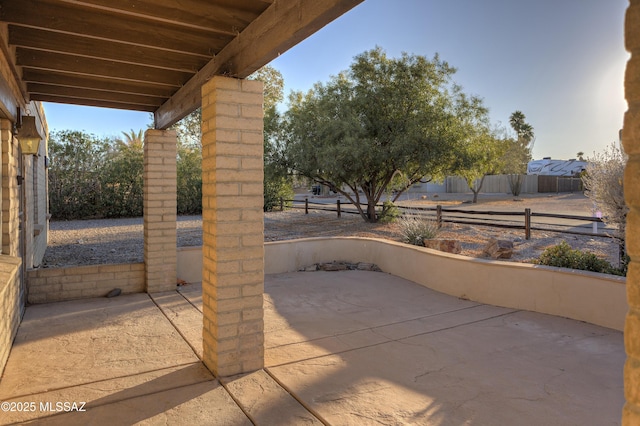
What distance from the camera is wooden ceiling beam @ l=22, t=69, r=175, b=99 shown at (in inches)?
178

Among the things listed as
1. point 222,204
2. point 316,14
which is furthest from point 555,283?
point 316,14

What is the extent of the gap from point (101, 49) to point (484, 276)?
5.29m

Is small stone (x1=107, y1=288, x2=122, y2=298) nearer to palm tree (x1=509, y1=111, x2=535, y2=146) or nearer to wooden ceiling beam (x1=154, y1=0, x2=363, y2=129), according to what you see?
wooden ceiling beam (x1=154, y1=0, x2=363, y2=129)

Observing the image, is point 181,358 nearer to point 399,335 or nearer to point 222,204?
point 222,204

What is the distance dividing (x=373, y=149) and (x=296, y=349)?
9443mm

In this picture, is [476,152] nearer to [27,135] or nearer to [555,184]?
[27,135]

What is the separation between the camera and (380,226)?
1335 cm

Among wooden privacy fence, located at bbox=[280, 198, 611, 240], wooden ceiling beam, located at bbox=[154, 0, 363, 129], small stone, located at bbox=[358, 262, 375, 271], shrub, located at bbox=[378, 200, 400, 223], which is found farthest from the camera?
shrub, located at bbox=[378, 200, 400, 223]

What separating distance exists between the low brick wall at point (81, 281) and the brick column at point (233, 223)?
10.7 feet

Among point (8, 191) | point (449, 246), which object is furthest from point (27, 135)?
point (449, 246)

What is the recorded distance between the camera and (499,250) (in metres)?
8.09

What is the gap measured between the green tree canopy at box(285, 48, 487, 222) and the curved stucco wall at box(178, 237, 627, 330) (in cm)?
480

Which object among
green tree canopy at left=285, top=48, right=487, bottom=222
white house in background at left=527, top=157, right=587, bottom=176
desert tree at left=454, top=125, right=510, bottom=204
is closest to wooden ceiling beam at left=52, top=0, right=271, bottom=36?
green tree canopy at left=285, top=48, right=487, bottom=222

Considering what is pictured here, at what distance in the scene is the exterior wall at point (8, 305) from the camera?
3.53m
